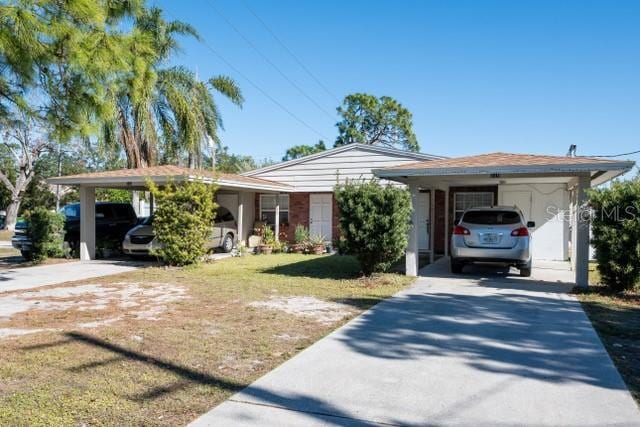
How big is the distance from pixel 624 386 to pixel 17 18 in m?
7.66

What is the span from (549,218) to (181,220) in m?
10.9

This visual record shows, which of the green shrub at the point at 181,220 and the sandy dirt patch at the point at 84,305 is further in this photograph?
the green shrub at the point at 181,220

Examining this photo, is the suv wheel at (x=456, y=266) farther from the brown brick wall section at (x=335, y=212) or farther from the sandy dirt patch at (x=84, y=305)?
the sandy dirt patch at (x=84, y=305)

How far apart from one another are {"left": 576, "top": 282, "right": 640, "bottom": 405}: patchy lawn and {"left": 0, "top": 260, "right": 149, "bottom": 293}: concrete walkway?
10156mm

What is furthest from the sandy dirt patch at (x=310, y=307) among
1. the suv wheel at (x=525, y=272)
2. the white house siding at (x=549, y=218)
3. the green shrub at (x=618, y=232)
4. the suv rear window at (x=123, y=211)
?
the suv rear window at (x=123, y=211)

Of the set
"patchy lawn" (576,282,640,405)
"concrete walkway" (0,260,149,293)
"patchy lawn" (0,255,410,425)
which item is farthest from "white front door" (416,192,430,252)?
"concrete walkway" (0,260,149,293)

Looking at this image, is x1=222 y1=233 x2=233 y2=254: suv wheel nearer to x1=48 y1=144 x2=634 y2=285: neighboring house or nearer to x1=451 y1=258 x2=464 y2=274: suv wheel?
x1=48 y1=144 x2=634 y2=285: neighboring house

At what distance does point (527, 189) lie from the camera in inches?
590

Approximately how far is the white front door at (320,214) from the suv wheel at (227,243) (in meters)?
3.13

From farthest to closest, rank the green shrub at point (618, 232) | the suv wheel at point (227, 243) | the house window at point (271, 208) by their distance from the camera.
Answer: the house window at point (271, 208), the suv wheel at point (227, 243), the green shrub at point (618, 232)

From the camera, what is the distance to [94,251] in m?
15.3

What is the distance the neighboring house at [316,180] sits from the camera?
1783 cm

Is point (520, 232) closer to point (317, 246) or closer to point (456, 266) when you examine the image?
point (456, 266)

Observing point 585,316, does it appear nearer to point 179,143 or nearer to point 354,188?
point 354,188
